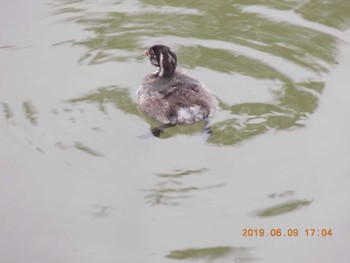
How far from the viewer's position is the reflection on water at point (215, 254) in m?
4.70

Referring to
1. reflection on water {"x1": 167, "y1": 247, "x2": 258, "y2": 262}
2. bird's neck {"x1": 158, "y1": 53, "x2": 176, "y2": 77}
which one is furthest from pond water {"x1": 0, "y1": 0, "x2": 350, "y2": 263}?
bird's neck {"x1": 158, "y1": 53, "x2": 176, "y2": 77}

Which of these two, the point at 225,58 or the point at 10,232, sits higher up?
the point at 225,58

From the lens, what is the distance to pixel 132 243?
4.83 m

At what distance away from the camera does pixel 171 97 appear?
603 centimetres

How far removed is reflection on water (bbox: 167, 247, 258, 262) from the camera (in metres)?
4.70

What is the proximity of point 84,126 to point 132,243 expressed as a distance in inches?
56.3

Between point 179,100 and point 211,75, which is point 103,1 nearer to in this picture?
point 211,75

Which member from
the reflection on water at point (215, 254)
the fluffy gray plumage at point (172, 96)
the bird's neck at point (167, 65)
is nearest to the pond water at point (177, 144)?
the reflection on water at point (215, 254)

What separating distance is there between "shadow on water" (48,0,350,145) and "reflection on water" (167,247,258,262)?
1.16 m

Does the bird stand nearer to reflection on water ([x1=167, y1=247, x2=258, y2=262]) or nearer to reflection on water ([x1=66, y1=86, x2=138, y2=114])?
reflection on water ([x1=66, y1=86, x2=138, y2=114])

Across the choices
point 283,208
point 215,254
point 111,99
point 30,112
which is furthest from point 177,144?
point 30,112

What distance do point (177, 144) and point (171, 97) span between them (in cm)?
Result: 50

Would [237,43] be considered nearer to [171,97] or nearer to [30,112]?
[171,97]

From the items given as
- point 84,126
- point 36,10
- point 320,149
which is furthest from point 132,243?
point 36,10
